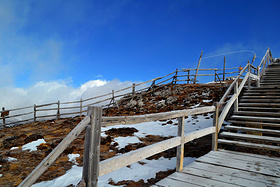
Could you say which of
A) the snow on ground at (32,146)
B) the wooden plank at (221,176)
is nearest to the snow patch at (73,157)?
the snow on ground at (32,146)

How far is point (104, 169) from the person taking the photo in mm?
2072

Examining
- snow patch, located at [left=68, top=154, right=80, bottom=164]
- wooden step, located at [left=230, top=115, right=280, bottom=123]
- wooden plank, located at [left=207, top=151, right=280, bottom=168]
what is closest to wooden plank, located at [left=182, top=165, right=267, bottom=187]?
wooden plank, located at [left=207, top=151, right=280, bottom=168]

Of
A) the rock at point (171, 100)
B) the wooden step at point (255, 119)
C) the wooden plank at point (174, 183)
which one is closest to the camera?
the wooden plank at point (174, 183)

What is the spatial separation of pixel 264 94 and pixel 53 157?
8227 millimetres

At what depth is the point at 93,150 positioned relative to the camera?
196 centimetres

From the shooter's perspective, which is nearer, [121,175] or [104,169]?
[104,169]

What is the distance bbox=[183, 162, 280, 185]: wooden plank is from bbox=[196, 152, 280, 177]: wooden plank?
5.7 inches

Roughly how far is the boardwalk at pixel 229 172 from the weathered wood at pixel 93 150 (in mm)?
1131

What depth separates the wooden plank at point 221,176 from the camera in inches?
110

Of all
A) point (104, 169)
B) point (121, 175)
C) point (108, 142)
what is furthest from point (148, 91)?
point (104, 169)

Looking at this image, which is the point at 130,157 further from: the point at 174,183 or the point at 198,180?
the point at 198,180

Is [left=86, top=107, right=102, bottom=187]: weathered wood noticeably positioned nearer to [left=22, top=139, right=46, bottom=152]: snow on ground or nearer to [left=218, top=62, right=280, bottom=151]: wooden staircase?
[left=218, top=62, right=280, bottom=151]: wooden staircase

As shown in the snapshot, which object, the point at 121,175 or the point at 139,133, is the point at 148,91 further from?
the point at 121,175

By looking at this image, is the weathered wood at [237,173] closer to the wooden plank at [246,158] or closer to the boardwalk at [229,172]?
the boardwalk at [229,172]
